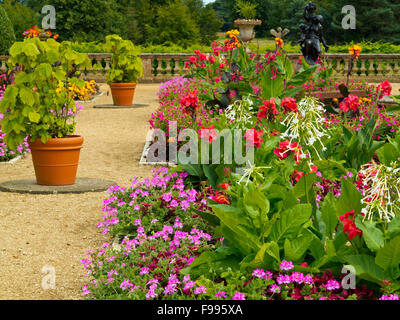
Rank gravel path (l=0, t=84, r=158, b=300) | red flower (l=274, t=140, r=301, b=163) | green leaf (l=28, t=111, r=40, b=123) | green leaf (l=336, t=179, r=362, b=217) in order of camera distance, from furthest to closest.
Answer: green leaf (l=28, t=111, r=40, b=123) < gravel path (l=0, t=84, r=158, b=300) < red flower (l=274, t=140, r=301, b=163) < green leaf (l=336, t=179, r=362, b=217)

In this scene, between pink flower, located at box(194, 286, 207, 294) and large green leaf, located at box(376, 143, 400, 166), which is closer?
pink flower, located at box(194, 286, 207, 294)

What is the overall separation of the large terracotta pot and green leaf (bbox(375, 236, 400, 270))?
4.87 meters

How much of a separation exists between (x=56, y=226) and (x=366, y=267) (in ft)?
11.2

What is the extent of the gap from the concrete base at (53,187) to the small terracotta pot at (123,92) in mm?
8490

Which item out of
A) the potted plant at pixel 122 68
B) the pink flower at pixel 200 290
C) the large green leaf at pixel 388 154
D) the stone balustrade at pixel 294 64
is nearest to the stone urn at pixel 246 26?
the stone balustrade at pixel 294 64

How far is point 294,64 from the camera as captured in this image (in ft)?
78.2

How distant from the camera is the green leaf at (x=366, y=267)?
3453 millimetres

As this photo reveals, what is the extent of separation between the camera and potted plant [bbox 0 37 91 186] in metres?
7.20

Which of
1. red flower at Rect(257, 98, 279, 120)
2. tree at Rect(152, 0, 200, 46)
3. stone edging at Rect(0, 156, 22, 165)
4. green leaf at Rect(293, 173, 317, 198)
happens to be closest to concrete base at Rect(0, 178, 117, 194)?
stone edging at Rect(0, 156, 22, 165)

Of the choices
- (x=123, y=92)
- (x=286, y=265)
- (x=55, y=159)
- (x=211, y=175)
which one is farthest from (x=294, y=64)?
(x=286, y=265)

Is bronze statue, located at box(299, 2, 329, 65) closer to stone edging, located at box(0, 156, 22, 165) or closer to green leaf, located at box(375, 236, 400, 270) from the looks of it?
stone edging, located at box(0, 156, 22, 165)
